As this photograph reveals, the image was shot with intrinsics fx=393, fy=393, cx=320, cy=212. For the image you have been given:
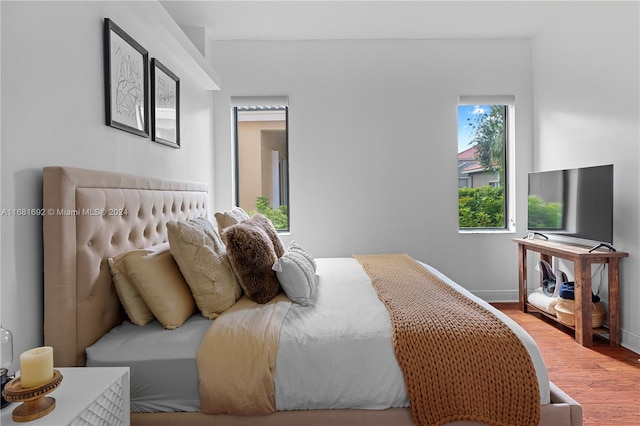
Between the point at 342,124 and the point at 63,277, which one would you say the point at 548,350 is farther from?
the point at 63,277

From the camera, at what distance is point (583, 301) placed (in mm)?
2850

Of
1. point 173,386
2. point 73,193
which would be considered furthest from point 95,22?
point 173,386

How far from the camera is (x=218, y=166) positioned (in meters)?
4.03

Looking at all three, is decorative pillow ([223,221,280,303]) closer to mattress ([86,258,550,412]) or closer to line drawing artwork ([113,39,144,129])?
mattress ([86,258,550,412])

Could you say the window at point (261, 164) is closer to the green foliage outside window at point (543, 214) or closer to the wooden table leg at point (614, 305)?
the green foliage outside window at point (543, 214)

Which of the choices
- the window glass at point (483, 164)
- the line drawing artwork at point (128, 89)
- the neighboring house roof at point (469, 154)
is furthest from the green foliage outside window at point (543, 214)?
the line drawing artwork at point (128, 89)

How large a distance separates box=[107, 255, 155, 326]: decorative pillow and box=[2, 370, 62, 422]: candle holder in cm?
68

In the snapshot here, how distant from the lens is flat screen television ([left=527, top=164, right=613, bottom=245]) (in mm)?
2873

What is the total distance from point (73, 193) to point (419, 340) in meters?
1.43

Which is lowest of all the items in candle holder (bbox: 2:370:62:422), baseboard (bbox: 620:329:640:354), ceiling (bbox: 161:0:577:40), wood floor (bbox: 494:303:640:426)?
wood floor (bbox: 494:303:640:426)

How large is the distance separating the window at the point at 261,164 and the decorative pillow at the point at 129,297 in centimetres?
247

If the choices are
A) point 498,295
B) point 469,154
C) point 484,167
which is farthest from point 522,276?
point 469,154

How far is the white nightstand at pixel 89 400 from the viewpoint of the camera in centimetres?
101

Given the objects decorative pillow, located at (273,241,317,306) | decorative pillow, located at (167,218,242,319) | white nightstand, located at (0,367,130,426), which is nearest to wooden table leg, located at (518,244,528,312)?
decorative pillow, located at (273,241,317,306)
